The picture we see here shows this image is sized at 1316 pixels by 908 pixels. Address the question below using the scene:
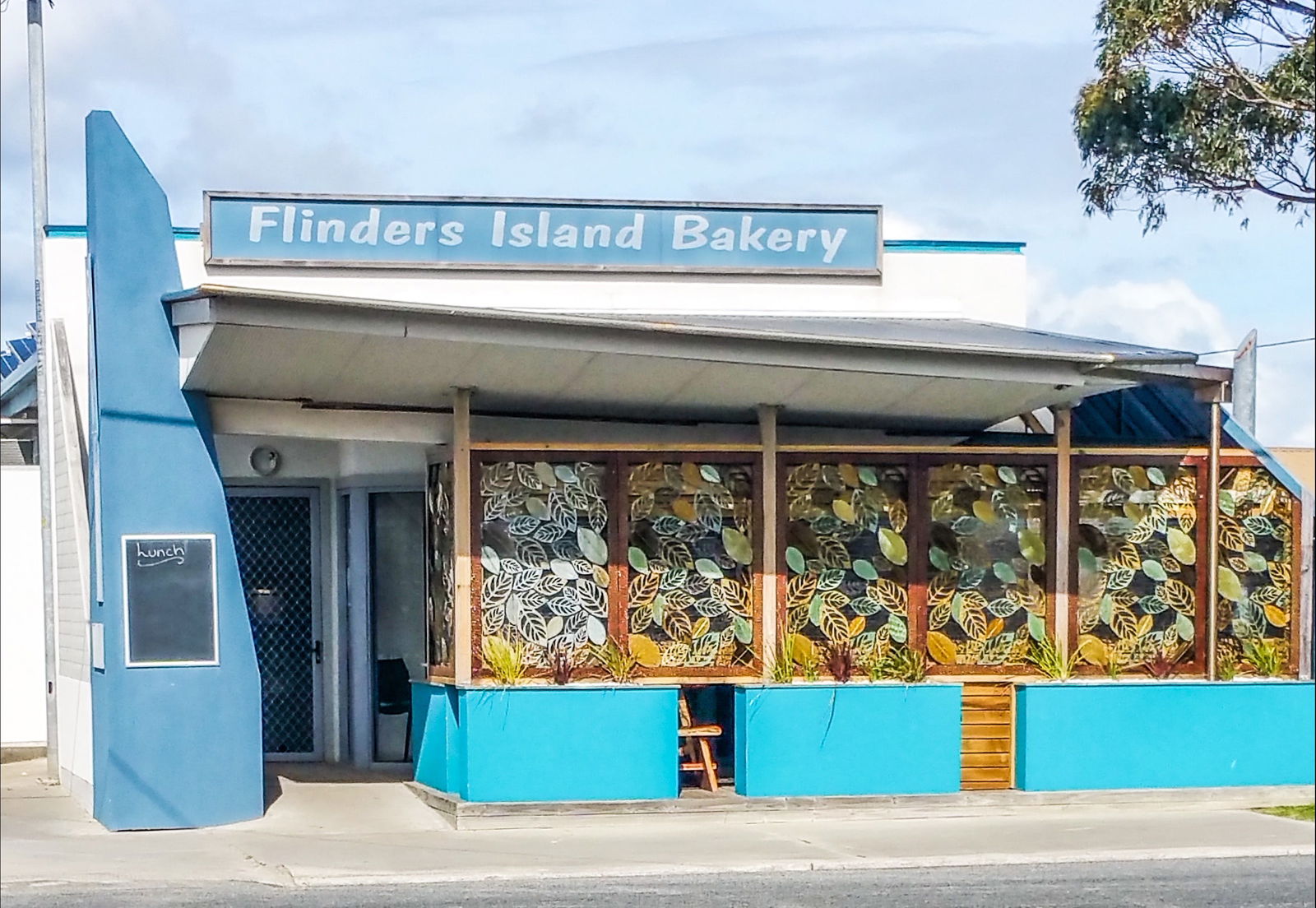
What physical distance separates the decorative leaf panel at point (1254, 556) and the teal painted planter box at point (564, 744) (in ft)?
14.3

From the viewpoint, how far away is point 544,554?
39.8 feet

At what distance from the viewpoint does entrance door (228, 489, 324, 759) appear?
567 inches

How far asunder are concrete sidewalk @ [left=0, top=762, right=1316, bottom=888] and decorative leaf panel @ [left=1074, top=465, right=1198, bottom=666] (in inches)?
52.1

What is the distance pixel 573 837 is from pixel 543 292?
15.0 feet

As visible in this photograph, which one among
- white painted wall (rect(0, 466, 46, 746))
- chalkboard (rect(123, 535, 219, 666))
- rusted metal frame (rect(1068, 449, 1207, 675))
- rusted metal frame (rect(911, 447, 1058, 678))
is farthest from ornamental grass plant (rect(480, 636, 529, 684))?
white painted wall (rect(0, 466, 46, 746))

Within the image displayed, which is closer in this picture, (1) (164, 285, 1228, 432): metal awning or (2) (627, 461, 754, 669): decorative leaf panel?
(1) (164, 285, 1228, 432): metal awning

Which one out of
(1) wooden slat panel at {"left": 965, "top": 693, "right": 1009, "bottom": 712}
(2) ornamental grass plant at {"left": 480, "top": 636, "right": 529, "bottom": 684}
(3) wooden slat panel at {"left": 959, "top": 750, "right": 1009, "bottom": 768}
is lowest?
(3) wooden slat panel at {"left": 959, "top": 750, "right": 1009, "bottom": 768}

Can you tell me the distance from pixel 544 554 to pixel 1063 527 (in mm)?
3837

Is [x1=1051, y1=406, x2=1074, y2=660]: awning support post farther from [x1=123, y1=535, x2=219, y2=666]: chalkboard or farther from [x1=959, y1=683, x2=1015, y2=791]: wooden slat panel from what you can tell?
[x1=123, y1=535, x2=219, y2=666]: chalkboard

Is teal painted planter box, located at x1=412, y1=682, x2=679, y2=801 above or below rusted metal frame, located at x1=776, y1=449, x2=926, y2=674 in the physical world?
below

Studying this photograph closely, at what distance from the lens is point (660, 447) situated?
12.2m

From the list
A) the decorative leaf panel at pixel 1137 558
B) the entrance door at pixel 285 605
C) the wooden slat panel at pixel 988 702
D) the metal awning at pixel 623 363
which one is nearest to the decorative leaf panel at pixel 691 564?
the metal awning at pixel 623 363

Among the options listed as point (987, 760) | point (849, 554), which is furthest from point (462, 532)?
point (987, 760)

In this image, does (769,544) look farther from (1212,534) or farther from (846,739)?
(1212,534)
